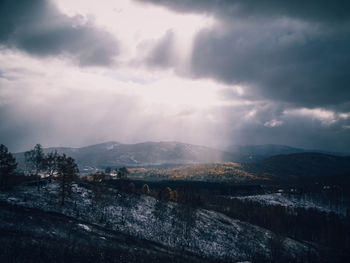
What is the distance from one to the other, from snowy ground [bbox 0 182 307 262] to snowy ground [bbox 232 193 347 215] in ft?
262

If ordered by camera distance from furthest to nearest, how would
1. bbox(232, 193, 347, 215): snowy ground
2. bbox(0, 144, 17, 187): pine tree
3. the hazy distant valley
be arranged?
1. bbox(232, 193, 347, 215): snowy ground
2. bbox(0, 144, 17, 187): pine tree
3. the hazy distant valley

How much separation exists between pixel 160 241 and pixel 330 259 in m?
72.3

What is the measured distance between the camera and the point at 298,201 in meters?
184

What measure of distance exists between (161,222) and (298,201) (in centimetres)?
15297

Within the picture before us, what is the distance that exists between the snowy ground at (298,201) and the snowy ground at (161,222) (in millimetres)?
79975

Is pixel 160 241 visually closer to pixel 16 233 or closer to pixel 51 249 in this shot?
pixel 51 249

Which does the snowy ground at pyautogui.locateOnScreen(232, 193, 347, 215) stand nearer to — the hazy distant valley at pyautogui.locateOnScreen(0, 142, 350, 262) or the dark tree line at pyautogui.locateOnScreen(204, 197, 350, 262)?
the dark tree line at pyautogui.locateOnScreen(204, 197, 350, 262)

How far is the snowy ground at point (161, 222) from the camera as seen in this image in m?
67.3

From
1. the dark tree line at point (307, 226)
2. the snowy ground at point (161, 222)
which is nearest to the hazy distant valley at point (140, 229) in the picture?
the snowy ground at point (161, 222)

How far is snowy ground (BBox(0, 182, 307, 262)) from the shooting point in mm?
67312

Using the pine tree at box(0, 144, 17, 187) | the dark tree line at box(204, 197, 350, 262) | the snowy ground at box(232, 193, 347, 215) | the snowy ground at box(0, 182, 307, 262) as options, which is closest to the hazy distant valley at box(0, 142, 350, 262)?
the snowy ground at box(0, 182, 307, 262)

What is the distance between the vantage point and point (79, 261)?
134 ft

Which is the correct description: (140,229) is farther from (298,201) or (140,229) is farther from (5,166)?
(298,201)

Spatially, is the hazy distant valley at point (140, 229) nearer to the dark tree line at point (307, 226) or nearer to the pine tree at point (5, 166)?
the dark tree line at point (307, 226)
